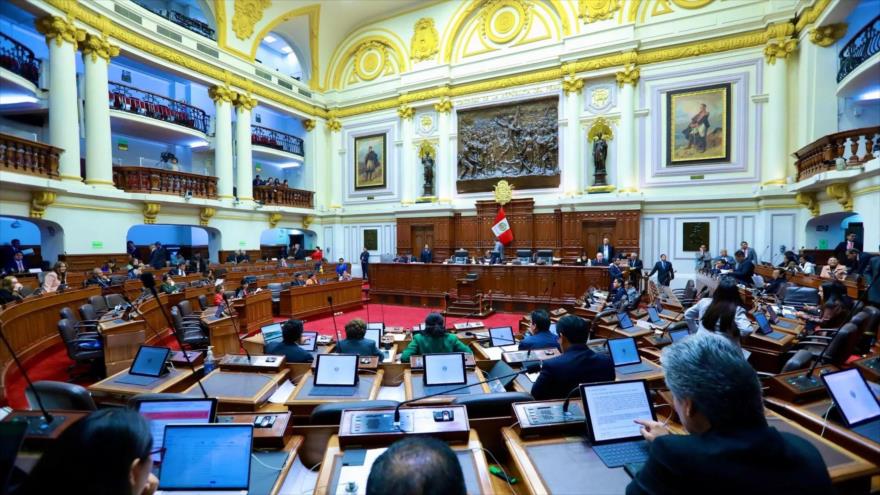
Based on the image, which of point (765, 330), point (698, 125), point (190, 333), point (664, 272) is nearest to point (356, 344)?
point (190, 333)

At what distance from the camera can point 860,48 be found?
8164mm

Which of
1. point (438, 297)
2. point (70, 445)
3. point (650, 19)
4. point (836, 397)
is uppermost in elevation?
point (650, 19)

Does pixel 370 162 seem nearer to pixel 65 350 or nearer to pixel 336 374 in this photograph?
pixel 65 350

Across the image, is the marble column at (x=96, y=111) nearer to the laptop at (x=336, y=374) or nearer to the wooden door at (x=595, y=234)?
the laptop at (x=336, y=374)

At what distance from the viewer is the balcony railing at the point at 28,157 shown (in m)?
8.02

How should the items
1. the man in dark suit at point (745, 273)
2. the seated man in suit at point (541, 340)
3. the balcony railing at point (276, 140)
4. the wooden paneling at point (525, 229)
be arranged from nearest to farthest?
the seated man in suit at point (541, 340)
the man in dark suit at point (745, 273)
the wooden paneling at point (525, 229)
the balcony railing at point (276, 140)

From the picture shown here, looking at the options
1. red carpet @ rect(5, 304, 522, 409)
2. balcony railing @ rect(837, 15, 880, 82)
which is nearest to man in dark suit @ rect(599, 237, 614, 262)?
red carpet @ rect(5, 304, 522, 409)

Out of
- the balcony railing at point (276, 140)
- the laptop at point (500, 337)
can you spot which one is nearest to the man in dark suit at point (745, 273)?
the laptop at point (500, 337)

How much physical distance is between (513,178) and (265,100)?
31.7 feet

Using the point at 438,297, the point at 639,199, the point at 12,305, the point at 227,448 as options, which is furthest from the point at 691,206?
Answer: the point at 12,305

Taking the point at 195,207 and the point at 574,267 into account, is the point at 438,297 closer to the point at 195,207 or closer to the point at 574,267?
the point at 574,267

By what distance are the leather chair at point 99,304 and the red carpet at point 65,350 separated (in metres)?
0.73

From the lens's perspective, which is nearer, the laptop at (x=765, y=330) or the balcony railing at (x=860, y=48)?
the laptop at (x=765, y=330)

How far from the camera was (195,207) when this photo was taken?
1274cm
